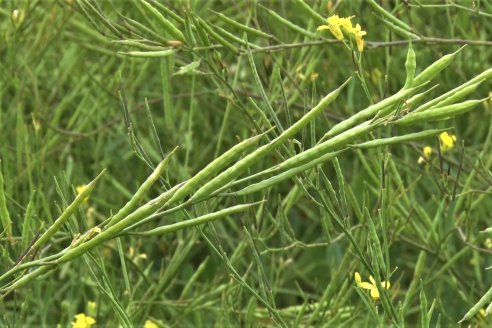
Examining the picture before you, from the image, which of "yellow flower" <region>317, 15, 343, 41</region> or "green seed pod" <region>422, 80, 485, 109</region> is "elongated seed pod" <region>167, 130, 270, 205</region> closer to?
"green seed pod" <region>422, 80, 485, 109</region>

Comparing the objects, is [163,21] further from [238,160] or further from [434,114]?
[434,114]

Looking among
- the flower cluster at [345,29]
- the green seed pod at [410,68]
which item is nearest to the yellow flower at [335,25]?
the flower cluster at [345,29]

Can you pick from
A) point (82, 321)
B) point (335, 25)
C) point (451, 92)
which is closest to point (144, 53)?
point (335, 25)

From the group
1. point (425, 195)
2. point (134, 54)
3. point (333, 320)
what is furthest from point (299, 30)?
point (425, 195)

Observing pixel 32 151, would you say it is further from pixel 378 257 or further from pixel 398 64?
pixel 378 257

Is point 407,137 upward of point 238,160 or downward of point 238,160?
upward

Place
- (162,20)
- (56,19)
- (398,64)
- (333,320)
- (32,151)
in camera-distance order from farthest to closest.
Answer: (398,64) → (56,19) → (32,151) → (333,320) → (162,20)

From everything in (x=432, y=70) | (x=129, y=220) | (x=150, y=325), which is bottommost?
(x=150, y=325)
